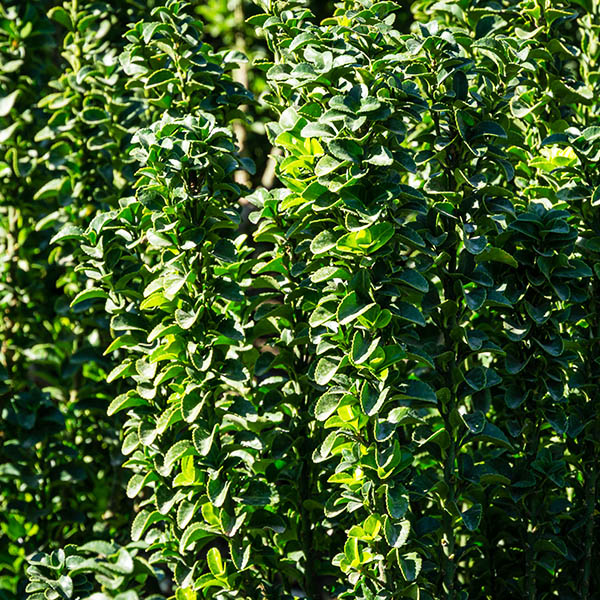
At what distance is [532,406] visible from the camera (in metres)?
2.17

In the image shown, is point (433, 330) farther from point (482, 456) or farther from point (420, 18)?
point (420, 18)

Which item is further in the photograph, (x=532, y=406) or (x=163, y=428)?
(x=532, y=406)

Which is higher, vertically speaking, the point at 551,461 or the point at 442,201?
→ the point at 442,201

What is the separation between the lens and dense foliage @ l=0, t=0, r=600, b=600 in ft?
6.18

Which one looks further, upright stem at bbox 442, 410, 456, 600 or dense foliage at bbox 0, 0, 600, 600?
upright stem at bbox 442, 410, 456, 600

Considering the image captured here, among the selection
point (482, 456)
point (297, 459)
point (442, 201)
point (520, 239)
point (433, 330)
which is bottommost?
point (482, 456)

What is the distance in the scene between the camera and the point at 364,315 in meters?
1.84

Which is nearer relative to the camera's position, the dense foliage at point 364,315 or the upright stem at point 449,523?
the dense foliage at point 364,315

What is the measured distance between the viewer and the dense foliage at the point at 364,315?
1885mm

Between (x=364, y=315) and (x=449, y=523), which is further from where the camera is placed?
(x=449, y=523)

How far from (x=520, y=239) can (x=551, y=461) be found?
0.59 meters

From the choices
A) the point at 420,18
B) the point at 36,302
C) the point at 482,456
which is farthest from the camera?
the point at 36,302

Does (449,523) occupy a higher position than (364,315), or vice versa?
(364,315)

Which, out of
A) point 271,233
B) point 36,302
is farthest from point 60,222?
point 271,233
